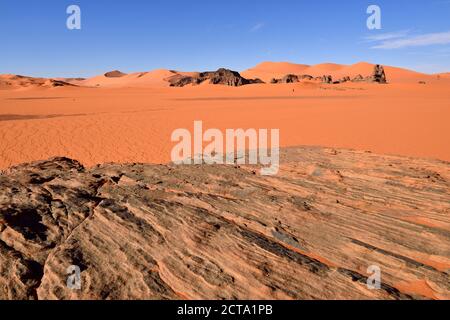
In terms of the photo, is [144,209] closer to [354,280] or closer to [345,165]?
[354,280]

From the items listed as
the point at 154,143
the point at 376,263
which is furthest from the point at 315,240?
the point at 154,143

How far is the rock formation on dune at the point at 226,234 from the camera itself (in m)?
3.59

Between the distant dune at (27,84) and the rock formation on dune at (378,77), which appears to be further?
the distant dune at (27,84)

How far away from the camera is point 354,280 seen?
3.59m

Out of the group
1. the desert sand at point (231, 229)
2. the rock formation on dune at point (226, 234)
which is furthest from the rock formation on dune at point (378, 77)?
the rock formation on dune at point (226, 234)

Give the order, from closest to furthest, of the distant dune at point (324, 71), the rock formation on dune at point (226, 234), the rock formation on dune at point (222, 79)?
the rock formation on dune at point (226, 234)
the rock formation on dune at point (222, 79)
the distant dune at point (324, 71)

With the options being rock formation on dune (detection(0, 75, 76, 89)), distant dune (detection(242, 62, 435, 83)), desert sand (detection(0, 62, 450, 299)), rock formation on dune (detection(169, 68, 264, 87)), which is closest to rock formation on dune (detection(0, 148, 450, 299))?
desert sand (detection(0, 62, 450, 299))

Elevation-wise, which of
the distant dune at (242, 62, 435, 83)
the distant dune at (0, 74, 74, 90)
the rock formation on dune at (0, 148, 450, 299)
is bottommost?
the rock formation on dune at (0, 148, 450, 299)

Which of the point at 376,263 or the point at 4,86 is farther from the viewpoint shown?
the point at 4,86

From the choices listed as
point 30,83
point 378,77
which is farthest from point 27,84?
point 378,77

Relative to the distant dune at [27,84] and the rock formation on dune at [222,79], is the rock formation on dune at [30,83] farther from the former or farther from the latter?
the rock formation on dune at [222,79]

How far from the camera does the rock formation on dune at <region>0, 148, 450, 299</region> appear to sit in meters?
3.59

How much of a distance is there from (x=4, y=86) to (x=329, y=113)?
7246 cm

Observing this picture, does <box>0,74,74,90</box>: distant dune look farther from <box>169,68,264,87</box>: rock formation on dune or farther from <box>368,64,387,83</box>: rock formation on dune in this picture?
<box>368,64,387,83</box>: rock formation on dune
